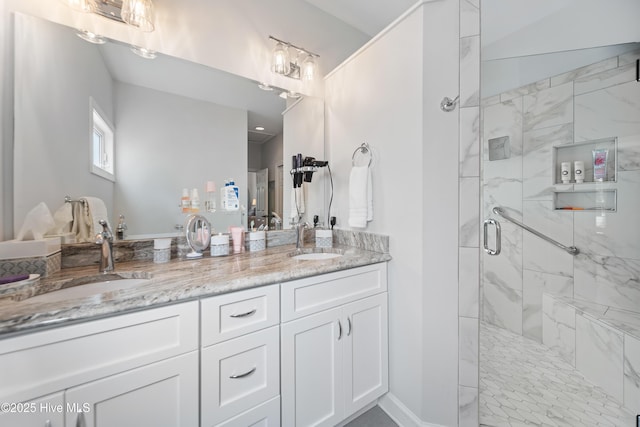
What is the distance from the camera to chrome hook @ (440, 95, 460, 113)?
1.23 metres

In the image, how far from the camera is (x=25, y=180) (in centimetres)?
103

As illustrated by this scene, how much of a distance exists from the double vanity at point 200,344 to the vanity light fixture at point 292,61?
1336 mm

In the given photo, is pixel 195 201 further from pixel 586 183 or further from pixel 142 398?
pixel 586 183

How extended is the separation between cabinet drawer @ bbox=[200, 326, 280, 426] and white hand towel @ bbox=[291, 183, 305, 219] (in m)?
1.01

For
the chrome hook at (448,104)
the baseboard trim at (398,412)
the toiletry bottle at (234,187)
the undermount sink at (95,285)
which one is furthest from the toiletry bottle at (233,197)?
the baseboard trim at (398,412)

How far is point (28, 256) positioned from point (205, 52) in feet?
4.39

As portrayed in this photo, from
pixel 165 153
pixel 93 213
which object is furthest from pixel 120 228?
pixel 165 153

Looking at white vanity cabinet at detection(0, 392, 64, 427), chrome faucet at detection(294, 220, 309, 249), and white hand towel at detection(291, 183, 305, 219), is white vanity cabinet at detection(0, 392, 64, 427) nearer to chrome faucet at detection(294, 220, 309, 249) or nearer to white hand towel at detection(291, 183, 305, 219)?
chrome faucet at detection(294, 220, 309, 249)

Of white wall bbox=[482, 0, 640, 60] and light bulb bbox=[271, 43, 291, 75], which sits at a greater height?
white wall bbox=[482, 0, 640, 60]

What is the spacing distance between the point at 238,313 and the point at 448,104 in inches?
53.8

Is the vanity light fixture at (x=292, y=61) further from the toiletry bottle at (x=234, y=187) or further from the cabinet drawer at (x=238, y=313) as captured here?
the cabinet drawer at (x=238, y=313)

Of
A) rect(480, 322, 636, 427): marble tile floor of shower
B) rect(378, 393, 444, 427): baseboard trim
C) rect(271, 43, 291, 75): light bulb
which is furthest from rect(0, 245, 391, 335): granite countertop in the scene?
rect(271, 43, 291, 75): light bulb

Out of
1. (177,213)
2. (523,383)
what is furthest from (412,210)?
(523,383)

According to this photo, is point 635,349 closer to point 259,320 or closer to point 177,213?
point 259,320
